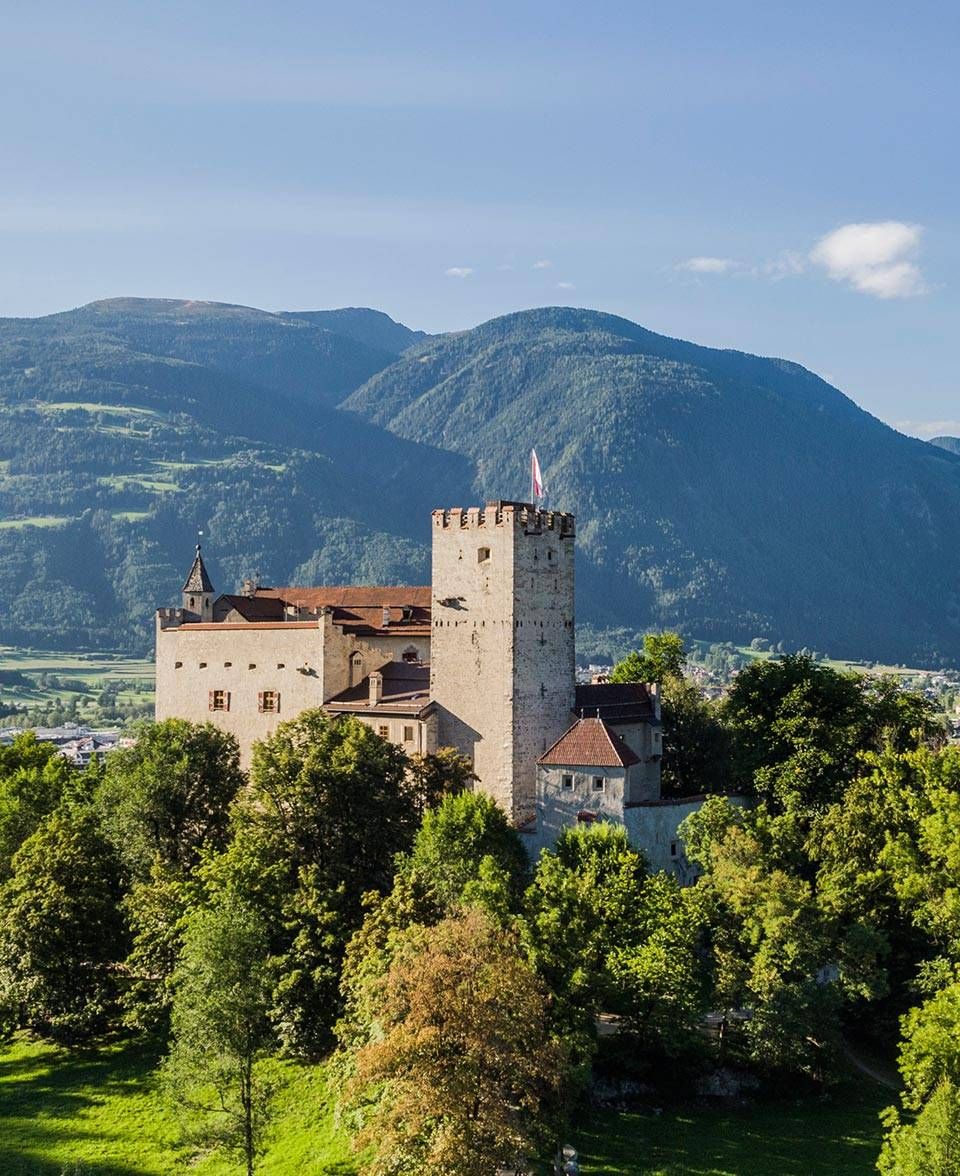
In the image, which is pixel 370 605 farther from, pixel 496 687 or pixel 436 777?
pixel 436 777

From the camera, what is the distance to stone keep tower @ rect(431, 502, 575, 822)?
70375mm

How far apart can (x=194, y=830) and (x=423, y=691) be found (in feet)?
44.6

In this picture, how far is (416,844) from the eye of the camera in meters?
62.6

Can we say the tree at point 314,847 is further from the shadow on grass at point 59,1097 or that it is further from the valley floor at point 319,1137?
the shadow on grass at point 59,1097

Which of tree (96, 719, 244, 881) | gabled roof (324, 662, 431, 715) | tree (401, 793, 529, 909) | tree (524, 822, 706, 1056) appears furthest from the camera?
gabled roof (324, 662, 431, 715)

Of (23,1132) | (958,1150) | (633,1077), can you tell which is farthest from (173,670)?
(958,1150)

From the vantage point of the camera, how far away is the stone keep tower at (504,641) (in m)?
70.4

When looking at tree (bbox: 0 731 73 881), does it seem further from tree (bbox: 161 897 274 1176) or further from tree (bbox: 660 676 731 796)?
tree (bbox: 660 676 731 796)

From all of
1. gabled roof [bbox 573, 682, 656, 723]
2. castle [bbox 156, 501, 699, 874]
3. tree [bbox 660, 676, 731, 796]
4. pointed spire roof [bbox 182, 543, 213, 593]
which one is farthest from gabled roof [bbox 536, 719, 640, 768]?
pointed spire roof [bbox 182, 543, 213, 593]

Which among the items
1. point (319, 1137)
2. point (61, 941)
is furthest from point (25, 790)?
point (319, 1137)

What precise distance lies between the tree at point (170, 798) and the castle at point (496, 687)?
21.8 feet

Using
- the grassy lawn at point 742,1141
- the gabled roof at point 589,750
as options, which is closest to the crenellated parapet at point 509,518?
the gabled roof at point 589,750

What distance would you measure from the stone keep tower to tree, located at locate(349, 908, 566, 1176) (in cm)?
Result: 2477

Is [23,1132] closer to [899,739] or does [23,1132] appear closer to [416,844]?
[416,844]
